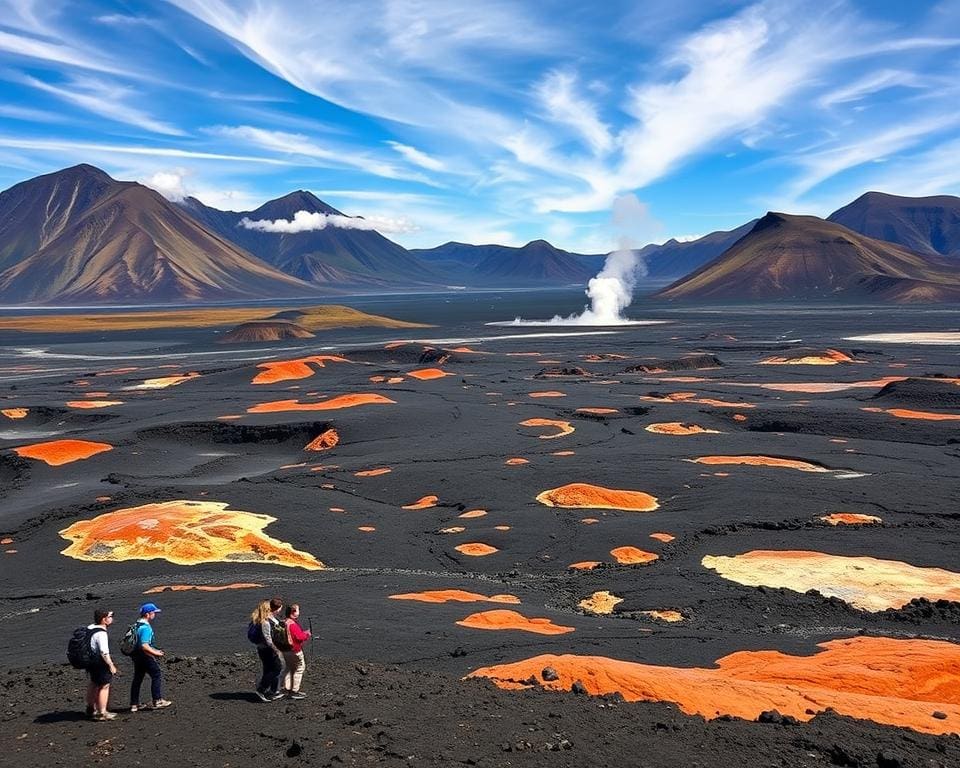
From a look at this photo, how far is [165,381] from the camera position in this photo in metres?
84.2

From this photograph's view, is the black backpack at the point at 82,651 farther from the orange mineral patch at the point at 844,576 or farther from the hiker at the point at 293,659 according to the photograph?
the orange mineral patch at the point at 844,576

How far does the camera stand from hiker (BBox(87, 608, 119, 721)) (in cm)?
1185

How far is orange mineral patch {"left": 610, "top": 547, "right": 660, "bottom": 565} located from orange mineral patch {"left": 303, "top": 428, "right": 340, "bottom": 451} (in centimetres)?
2562

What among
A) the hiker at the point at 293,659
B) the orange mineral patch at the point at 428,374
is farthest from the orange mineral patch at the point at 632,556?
the orange mineral patch at the point at 428,374

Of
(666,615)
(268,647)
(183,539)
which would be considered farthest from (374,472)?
(268,647)

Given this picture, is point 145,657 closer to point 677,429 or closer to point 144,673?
point 144,673

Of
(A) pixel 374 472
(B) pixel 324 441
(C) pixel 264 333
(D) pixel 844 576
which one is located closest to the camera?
(D) pixel 844 576

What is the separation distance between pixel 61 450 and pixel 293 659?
41751 mm

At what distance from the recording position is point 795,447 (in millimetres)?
44750

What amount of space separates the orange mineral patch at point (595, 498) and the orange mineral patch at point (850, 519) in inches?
277

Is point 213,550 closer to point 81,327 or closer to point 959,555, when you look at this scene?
point 959,555

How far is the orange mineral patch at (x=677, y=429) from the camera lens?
50.6m

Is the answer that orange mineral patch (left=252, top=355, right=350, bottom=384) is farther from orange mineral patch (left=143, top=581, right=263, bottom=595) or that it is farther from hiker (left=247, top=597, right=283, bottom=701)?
hiker (left=247, top=597, right=283, bottom=701)

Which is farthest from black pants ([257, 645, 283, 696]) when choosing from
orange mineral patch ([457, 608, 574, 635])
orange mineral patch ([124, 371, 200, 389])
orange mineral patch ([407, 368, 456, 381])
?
orange mineral patch ([124, 371, 200, 389])
